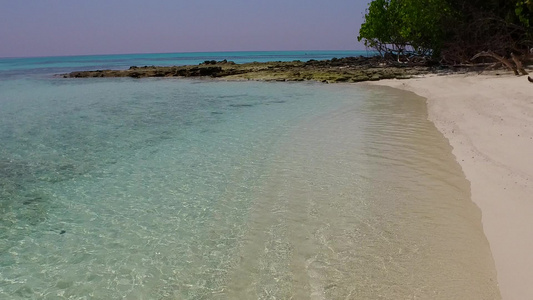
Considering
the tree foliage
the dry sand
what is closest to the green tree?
the tree foliage

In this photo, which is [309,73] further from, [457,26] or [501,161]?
[501,161]

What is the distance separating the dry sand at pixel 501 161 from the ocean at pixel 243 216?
0.23 metres

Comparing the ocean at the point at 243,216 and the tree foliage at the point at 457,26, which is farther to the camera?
the tree foliage at the point at 457,26

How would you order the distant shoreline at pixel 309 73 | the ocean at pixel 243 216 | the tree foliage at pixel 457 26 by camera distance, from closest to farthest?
1. the ocean at pixel 243 216
2. the tree foliage at pixel 457 26
3. the distant shoreline at pixel 309 73

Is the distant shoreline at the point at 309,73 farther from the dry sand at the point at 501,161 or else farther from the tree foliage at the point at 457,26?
the dry sand at the point at 501,161

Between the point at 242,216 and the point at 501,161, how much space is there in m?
5.03

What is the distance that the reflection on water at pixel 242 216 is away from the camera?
4449 mm

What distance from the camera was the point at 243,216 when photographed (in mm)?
6277

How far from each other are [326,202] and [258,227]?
1.39 meters

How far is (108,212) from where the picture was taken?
6.61 m

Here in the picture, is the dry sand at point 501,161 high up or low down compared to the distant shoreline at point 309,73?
down

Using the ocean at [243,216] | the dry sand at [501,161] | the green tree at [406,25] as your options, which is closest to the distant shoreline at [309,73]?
the green tree at [406,25]

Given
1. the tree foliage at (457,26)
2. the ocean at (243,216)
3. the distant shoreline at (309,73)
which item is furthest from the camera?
the distant shoreline at (309,73)

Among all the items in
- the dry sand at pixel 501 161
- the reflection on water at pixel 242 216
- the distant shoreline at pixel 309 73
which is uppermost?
the distant shoreline at pixel 309 73
